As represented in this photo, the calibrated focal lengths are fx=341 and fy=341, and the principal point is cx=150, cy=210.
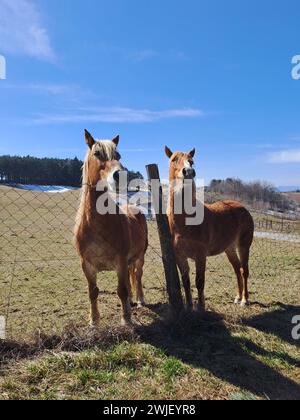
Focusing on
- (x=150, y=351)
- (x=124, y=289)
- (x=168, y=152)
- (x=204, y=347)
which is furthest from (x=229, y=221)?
(x=150, y=351)

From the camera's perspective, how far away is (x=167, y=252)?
5.27 meters

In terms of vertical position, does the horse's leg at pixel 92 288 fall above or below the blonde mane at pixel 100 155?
below

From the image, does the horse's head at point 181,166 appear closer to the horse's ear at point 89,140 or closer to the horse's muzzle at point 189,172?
the horse's muzzle at point 189,172

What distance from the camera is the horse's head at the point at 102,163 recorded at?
4.25 metres

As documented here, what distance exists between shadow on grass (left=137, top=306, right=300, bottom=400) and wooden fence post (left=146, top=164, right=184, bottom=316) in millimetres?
274

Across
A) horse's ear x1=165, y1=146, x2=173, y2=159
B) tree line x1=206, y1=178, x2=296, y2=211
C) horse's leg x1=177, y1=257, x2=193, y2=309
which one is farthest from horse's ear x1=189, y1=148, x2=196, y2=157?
tree line x1=206, y1=178, x2=296, y2=211

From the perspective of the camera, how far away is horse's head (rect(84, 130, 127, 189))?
425 cm

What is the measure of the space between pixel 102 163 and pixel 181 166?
149cm

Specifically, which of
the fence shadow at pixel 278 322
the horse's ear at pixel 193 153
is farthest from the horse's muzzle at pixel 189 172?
the fence shadow at pixel 278 322

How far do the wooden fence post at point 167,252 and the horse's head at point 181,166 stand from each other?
0.43 metres

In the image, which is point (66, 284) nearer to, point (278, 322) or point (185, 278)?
point (185, 278)

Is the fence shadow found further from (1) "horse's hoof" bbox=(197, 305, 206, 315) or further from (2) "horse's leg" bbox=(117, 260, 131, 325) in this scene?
(2) "horse's leg" bbox=(117, 260, 131, 325)
